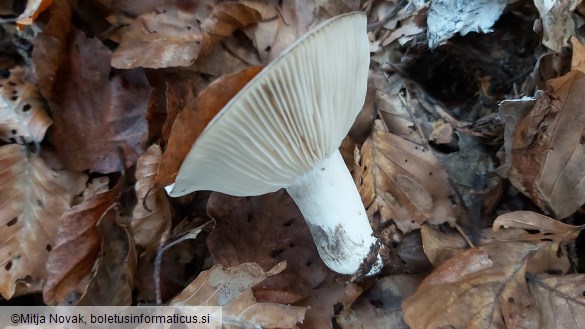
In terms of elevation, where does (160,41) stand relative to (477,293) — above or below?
above

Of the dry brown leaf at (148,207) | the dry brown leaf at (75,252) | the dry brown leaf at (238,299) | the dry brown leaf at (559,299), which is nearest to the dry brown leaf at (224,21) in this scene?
the dry brown leaf at (148,207)

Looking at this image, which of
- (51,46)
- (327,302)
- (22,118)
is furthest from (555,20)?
(22,118)

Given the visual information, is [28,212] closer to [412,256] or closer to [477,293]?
[412,256]

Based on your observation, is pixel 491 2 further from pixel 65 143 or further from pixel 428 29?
pixel 65 143

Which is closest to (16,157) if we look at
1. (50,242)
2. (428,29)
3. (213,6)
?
(50,242)

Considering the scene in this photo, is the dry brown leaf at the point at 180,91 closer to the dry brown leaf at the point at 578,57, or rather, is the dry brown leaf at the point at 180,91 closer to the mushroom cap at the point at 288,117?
the mushroom cap at the point at 288,117
